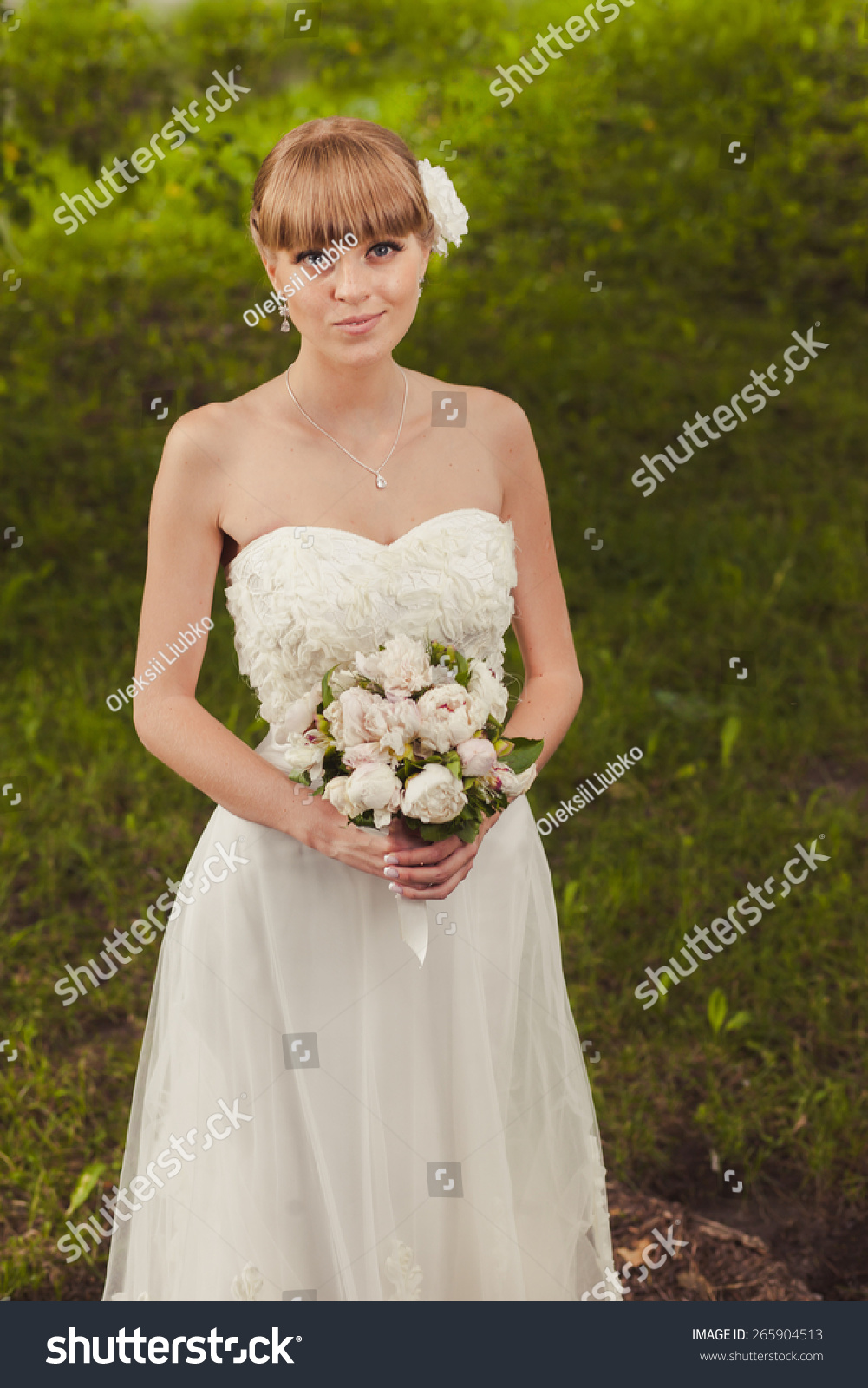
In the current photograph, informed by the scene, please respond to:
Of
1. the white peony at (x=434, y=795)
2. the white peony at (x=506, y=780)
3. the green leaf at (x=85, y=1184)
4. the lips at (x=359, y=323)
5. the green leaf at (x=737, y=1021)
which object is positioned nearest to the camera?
the white peony at (x=434, y=795)

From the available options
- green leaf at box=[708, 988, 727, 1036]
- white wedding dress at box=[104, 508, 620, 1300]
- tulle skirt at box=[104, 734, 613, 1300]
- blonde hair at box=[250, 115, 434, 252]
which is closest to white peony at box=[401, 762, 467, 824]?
white wedding dress at box=[104, 508, 620, 1300]

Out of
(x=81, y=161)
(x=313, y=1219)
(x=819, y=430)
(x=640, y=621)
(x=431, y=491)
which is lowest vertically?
(x=313, y=1219)

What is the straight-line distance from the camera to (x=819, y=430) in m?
7.66

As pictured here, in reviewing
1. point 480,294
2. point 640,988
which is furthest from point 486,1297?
point 480,294

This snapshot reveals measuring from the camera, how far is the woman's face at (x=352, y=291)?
2271 mm

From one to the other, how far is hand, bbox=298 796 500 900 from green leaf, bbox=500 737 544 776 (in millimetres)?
125

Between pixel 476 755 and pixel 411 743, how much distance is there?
12 centimetres

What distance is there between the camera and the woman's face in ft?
7.45

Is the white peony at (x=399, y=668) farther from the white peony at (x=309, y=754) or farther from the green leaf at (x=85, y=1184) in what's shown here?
the green leaf at (x=85, y=1184)

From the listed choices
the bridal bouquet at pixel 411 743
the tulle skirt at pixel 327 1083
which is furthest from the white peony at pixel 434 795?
the tulle skirt at pixel 327 1083

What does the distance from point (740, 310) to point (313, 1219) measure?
761 centimetres

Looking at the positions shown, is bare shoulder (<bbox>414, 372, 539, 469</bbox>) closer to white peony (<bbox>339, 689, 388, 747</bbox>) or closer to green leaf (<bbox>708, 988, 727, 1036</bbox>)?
white peony (<bbox>339, 689, 388, 747</bbox>)

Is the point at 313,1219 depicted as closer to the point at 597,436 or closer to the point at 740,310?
the point at 597,436

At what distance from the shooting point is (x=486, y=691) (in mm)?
2234
